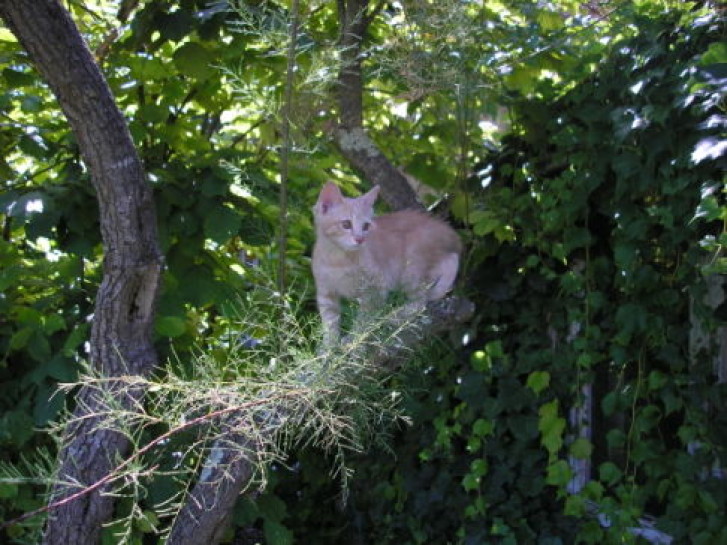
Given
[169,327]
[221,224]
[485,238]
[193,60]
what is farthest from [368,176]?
[169,327]

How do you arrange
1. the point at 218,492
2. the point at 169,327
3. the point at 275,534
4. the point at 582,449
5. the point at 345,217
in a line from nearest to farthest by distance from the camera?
the point at 218,492 → the point at 345,217 → the point at 169,327 → the point at 582,449 → the point at 275,534

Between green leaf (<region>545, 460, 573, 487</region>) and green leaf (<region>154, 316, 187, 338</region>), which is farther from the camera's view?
green leaf (<region>545, 460, 573, 487</region>)

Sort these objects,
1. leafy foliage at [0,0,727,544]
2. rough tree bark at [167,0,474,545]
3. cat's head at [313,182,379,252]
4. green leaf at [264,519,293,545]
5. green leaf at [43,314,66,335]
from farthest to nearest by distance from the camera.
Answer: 1. green leaf at [264,519,293,545]
2. green leaf at [43,314,66,335]
3. cat's head at [313,182,379,252]
4. leafy foliage at [0,0,727,544]
5. rough tree bark at [167,0,474,545]

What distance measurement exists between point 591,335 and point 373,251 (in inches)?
37.6

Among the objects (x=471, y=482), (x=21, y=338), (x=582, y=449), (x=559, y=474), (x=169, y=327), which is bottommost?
(x=471, y=482)

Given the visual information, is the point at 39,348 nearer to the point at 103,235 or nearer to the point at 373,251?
the point at 103,235

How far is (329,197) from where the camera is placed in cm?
342

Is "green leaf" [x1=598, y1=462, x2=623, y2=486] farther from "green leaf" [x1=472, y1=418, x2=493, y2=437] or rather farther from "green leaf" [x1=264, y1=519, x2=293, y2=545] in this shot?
"green leaf" [x1=264, y1=519, x2=293, y2=545]

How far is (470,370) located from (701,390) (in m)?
1.26

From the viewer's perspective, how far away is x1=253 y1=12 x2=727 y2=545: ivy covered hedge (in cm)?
295

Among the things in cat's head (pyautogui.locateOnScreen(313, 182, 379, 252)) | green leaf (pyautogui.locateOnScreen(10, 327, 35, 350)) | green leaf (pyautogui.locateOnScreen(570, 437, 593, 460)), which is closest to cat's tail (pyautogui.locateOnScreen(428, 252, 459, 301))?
cat's head (pyautogui.locateOnScreen(313, 182, 379, 252))

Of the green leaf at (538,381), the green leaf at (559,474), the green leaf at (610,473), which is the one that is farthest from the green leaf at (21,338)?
the green leaf at (610,473)

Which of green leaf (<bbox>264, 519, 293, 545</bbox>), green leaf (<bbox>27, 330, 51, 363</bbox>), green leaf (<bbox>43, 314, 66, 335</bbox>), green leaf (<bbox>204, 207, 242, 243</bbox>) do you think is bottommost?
green leaf (<bbox>264, 519, 293, 545</bbox>)

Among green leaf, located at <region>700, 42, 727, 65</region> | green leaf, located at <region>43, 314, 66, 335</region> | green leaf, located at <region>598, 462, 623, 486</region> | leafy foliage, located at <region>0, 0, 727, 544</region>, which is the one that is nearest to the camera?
green leaf, located at <region>700, 42, 727, 65</region>
